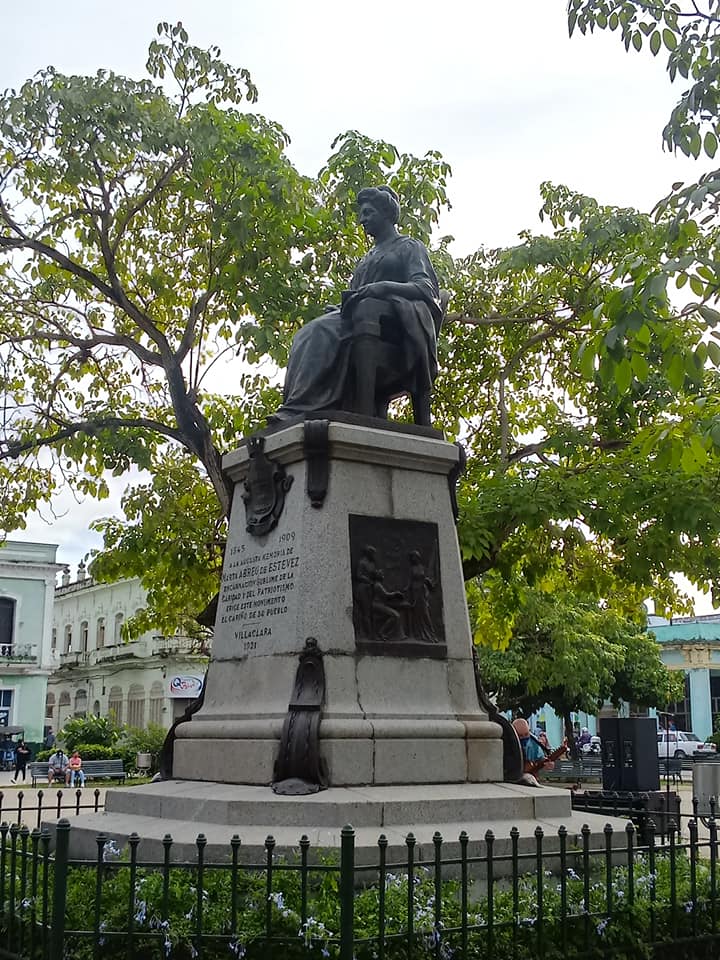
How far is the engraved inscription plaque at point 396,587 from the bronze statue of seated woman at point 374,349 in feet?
3.37

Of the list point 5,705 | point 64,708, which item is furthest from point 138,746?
point 64,708

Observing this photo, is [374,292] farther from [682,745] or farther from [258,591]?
[682,745]

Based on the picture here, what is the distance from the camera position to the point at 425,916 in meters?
5.41

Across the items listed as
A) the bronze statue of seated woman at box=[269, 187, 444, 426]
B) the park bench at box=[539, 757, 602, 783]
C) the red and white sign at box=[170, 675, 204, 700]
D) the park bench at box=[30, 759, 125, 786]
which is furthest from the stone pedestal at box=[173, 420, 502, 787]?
the red and white sign at box=[170, 675, 204, 700]

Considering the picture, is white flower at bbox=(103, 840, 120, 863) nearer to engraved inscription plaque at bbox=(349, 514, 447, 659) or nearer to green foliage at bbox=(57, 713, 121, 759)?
engraved inscription plaque at bbox=(349, 514, 447, 659)

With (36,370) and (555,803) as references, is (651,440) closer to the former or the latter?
(555,803)

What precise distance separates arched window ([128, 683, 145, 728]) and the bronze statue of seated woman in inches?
1734

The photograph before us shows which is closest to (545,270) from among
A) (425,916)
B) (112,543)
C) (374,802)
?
(112,543)

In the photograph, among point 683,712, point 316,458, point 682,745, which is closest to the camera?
point 316,458

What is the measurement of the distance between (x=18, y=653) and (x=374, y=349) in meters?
41.6

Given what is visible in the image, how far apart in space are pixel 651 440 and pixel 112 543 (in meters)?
13.1

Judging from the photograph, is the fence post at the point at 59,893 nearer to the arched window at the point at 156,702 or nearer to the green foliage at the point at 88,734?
the green foliage at the point at 88,734

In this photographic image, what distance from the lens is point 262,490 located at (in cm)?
826

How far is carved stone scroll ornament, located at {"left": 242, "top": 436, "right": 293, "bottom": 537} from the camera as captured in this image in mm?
8109
